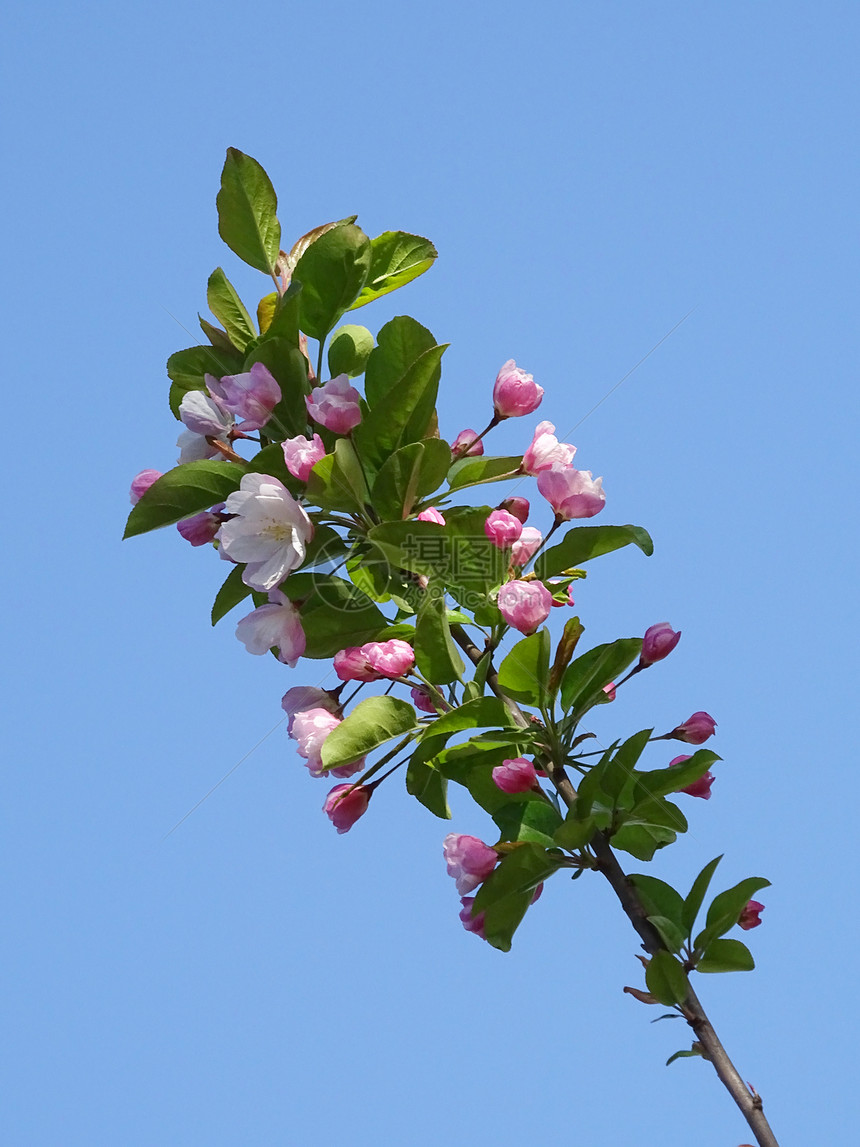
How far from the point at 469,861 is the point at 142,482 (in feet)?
2.60

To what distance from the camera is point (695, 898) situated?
136cm

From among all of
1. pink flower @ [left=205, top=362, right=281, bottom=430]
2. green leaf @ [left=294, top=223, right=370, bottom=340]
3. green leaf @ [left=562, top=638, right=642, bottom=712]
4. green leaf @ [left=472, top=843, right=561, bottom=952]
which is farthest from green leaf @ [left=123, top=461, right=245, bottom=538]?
green leaf @ [left=472, top=843, right=561, bottom=952]

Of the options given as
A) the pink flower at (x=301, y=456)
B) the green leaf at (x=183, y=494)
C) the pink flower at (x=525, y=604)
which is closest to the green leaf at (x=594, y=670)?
the pink flower at (x=525, y=604)

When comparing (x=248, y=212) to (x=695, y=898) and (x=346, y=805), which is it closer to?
(x=346, y=805)

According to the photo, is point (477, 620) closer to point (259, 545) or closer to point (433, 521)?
point (433, 521)

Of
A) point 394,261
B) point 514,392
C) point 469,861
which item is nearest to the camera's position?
point 469,861

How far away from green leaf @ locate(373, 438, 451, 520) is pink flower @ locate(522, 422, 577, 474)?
206mm

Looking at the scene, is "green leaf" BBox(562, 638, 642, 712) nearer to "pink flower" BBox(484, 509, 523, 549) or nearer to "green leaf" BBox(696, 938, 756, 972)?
"pink flower" BBox(484, 509, 523, 549)

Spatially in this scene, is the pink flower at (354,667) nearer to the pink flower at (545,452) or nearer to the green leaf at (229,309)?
the pink flower at (545,452)

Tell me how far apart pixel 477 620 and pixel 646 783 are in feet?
1.03

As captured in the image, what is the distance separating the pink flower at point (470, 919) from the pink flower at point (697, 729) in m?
0.40

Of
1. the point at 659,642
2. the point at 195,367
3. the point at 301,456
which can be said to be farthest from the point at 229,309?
the point at 659,642

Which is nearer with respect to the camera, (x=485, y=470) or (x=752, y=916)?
(x=752, y=916)

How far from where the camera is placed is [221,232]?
5.70ft
